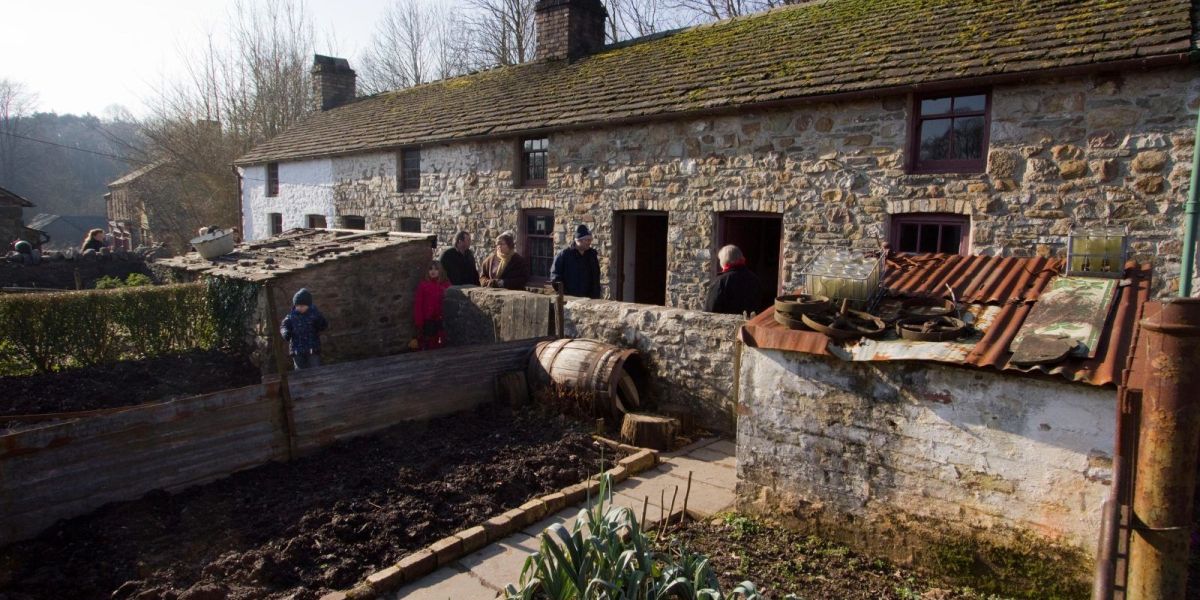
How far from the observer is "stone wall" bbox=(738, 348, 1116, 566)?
3648 millimetres

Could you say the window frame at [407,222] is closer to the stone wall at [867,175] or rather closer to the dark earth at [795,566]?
the stone wall at [867,175]

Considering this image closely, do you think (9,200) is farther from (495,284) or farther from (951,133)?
(951,133)

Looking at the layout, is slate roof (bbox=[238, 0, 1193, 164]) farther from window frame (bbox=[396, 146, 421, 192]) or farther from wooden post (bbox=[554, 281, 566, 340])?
wooden post (bbox=[554, 281, 566, 340])

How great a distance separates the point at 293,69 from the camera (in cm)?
3147

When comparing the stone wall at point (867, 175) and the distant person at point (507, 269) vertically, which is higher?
the stone wall at point (867, 175)

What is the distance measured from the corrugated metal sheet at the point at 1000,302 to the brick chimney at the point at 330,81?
22747 millimetres

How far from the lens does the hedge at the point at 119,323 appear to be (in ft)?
32.7

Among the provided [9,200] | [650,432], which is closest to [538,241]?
[650,432]

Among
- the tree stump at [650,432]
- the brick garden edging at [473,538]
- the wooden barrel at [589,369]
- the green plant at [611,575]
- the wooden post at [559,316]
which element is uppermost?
the wooden post at [559,316]

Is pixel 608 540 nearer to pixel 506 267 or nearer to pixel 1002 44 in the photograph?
pixel 506 267

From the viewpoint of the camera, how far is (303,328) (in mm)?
8906

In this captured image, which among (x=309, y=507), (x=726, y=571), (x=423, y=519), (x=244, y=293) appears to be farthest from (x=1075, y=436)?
(x=244, y=293)

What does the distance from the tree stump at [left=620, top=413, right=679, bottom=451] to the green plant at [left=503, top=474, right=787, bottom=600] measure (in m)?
2.85

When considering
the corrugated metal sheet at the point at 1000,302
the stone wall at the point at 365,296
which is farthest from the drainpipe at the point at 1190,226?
the stone wall at the point at 365,296
